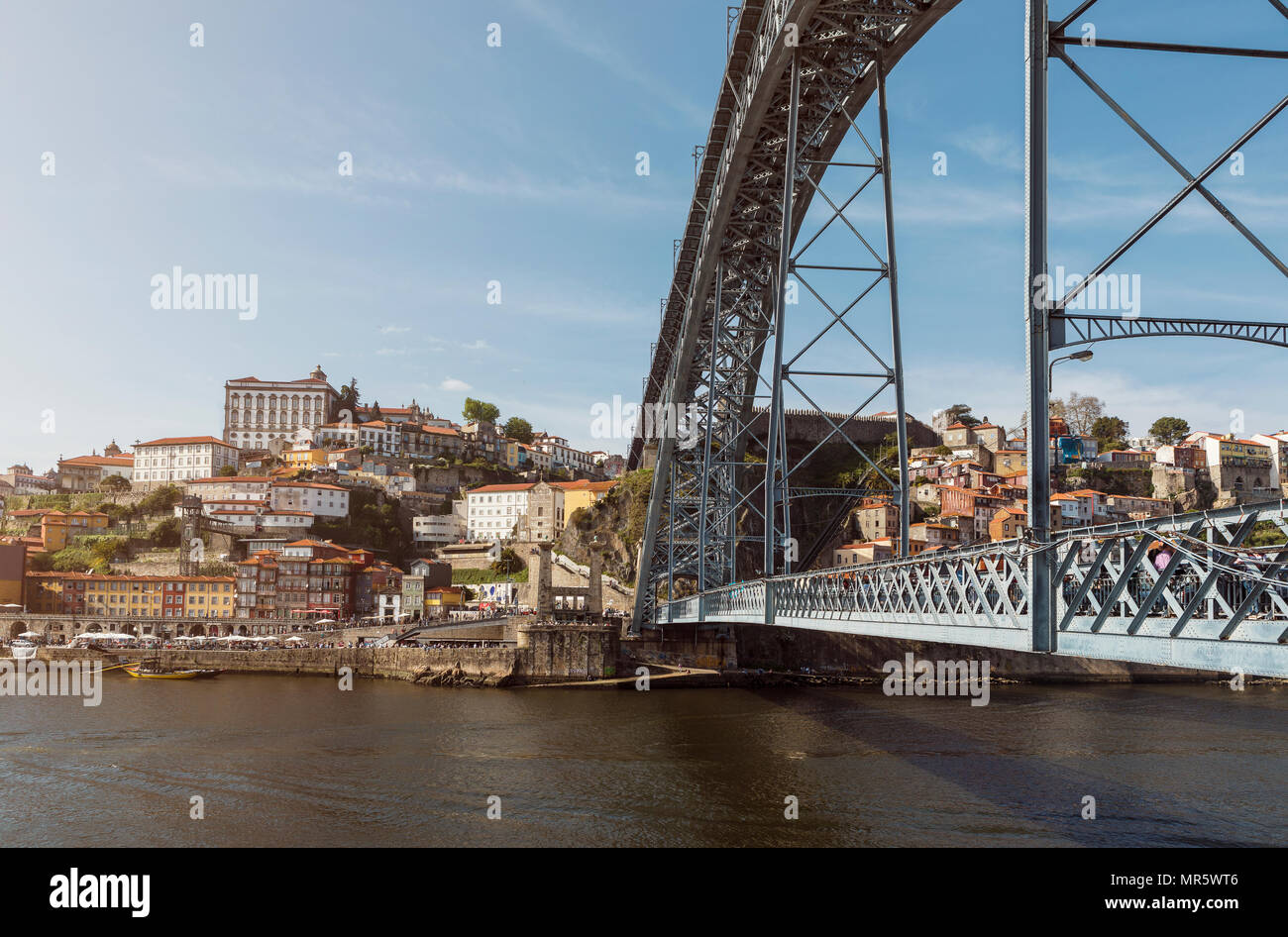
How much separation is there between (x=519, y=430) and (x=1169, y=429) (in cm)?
7088

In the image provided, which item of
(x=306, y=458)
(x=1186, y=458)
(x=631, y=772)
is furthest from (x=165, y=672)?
(x=1186, y=458)

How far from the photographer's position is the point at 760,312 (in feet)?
99.8

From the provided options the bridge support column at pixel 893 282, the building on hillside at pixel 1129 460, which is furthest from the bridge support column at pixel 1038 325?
the building on hillside at pixel 1129 460

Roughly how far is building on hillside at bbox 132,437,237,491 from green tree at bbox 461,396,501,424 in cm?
2676

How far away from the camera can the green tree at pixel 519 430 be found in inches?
4348

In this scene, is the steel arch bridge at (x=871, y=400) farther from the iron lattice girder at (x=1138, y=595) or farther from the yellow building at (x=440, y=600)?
the yellow building at (x=440, y=600)

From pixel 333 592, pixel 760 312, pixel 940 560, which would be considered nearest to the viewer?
pixel 940 560

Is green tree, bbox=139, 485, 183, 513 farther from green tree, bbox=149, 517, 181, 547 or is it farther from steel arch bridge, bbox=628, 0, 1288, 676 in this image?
steel arch bridge, bbox=628, 0, 1288, 676

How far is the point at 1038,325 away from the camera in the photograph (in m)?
8.37

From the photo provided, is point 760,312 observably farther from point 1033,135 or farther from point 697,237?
point 1033,135

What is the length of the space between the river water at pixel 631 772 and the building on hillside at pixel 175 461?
200 ft

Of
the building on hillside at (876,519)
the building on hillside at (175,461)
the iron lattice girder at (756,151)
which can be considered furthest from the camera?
the building on hillside at (175,461)

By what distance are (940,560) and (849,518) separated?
175 ft
